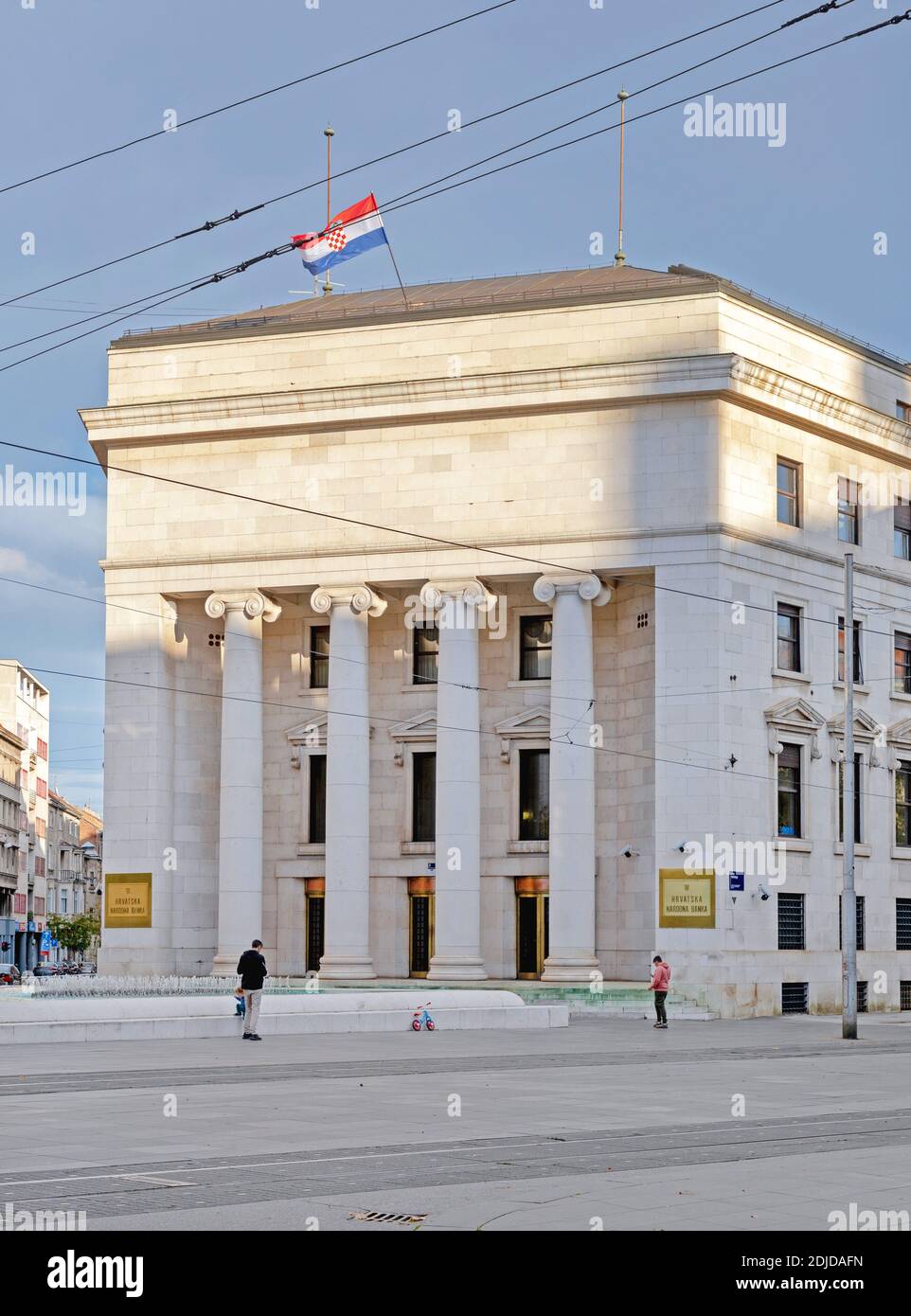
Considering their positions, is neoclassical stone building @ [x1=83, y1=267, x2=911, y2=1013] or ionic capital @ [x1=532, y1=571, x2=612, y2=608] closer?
neoclassical stone building @ [x1=83, y1=267, x2=911, y2=1013]

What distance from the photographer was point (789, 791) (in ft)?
184

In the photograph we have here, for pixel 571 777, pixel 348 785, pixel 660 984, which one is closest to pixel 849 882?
pixel 660 984

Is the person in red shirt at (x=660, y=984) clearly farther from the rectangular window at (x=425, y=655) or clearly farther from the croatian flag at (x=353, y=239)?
the croatian flag at (x=353, y=239)

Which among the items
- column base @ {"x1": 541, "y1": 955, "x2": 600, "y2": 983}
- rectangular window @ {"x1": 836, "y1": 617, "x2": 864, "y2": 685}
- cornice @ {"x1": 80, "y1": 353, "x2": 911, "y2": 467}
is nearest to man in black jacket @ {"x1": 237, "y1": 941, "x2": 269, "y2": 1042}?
column base @ {"x1": 541, "y1": 955, "x2": 600, "y2": 983}

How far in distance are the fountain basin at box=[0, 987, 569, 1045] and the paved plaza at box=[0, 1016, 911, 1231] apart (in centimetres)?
151

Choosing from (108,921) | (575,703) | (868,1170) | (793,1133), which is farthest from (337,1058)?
(108,921)

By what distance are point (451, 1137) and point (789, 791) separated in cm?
3811

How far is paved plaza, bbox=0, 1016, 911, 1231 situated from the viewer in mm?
13938

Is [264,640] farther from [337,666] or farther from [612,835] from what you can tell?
[612,835]

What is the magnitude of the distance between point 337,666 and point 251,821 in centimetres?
547

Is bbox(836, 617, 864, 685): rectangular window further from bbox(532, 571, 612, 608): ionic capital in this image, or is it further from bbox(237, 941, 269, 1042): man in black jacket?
bbox(237, 941, 269, 1042): man in black jacket

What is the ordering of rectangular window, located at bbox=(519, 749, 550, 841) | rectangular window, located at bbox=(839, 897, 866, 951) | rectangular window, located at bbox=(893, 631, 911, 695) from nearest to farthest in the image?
rectangular window, located at bbox=(519, 749, 550, 841), rectangular window, located at bbox=(839, 897, 866, 951), rectangular window, located at bbox=(893, 631, 911, 695)

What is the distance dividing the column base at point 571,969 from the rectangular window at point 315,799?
9.73m

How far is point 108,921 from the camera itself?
58.8 metres
